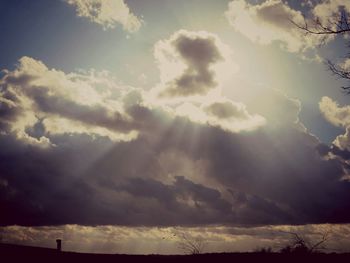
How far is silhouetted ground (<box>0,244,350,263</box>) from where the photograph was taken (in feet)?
47.0

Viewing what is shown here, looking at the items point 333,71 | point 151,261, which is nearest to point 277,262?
point 151,261

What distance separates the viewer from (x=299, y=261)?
13.9 metres

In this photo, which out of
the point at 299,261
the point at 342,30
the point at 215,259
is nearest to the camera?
the point at 342,30

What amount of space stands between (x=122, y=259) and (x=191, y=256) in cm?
263

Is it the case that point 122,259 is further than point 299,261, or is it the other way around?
point 122,259

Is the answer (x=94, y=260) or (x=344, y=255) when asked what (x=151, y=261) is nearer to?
(x=94, y=260)

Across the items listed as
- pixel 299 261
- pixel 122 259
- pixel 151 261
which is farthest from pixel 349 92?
pixel 122 259

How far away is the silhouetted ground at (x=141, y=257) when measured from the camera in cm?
1434

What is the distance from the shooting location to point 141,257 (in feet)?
51.0

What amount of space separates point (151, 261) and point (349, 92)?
29.7ft

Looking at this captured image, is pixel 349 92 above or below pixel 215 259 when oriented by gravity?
above

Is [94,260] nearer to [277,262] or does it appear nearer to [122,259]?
[122,259]

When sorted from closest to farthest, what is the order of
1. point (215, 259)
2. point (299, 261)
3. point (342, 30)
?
point (342, 30)
point (299, 261)
point (215, 259)

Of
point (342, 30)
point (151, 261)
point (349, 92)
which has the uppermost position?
point (342, 30)
